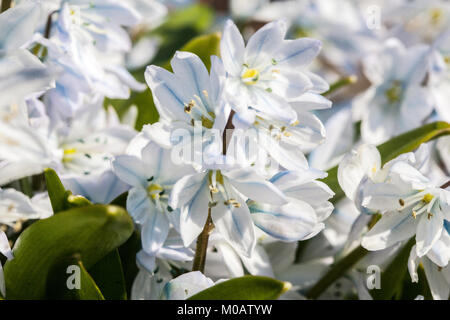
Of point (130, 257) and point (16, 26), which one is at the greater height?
point (16, 26)

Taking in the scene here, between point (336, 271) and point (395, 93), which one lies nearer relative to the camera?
point (336, 271)

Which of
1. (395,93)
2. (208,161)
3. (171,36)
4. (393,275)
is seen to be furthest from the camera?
(171,36)

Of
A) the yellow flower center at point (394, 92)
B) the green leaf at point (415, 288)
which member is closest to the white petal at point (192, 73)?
the green leaf at point (415, 288)

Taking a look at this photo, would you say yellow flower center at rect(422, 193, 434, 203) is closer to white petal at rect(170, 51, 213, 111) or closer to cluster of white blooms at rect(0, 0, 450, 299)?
cluster of white blooms at rect(0, 0, 450, 299)

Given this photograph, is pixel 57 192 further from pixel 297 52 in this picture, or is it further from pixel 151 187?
pixel 297 52

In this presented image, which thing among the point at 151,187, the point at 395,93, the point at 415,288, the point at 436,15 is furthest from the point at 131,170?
the point at 436,15

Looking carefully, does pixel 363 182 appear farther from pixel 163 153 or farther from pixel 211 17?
pixel 211 17

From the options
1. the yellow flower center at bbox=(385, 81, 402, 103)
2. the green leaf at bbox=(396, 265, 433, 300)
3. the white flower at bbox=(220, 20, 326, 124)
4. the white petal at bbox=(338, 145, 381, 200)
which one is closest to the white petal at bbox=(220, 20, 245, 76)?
the white flower at bbox=(220, 20, 326, 124)
